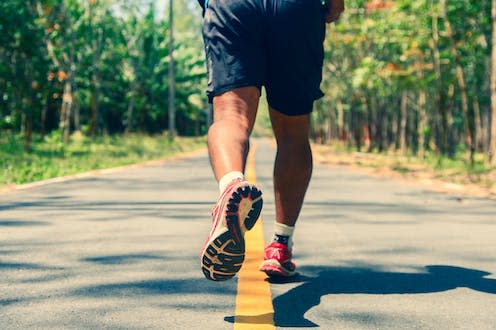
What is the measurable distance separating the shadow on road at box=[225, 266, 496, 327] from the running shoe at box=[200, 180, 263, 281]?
0.27 meters

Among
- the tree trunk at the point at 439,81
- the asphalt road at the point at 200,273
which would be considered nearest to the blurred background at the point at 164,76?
the tree trunk at the point at 439,81

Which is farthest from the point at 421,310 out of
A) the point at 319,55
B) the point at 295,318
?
the point at 319,55

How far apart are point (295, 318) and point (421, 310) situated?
1.86ft

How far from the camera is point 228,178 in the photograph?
3.05 metres

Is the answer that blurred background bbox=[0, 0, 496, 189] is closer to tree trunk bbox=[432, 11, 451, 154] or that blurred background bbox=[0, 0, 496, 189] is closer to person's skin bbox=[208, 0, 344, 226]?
tree trunk bbox=[432, 11, 451, 154]

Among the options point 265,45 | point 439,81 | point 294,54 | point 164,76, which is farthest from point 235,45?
point 164,76

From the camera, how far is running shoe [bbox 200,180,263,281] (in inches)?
113

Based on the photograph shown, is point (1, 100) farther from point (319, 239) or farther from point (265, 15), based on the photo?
point (265, 15)

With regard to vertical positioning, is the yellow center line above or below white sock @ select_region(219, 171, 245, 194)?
below

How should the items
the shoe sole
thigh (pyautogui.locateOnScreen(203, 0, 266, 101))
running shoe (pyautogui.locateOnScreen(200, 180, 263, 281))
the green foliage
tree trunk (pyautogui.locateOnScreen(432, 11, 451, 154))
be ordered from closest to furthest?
running shoe (pyautogui.locateOnScreen(200, 180, 263, 281)), thigh (pyautogui.locateOnScreen(203, 0, 266, 101)), the shoe sole, the green foliage, tree trunk (pyautogui.locateOnScreen(432, 11, 451, 154))

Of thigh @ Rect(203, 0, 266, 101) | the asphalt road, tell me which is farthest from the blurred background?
thigh @ Rect(203, 0, 266, 101)

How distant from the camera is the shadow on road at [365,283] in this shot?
10.8 ft

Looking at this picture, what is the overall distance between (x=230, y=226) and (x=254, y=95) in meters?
0.79

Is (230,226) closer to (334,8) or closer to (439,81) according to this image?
(334,8)
